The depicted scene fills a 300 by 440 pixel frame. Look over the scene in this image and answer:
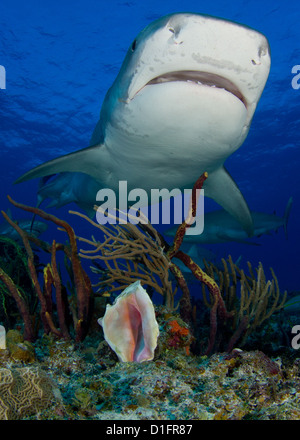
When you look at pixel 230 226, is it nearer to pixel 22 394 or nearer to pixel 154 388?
pixel 154 388

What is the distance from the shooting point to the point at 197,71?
2.54 metres

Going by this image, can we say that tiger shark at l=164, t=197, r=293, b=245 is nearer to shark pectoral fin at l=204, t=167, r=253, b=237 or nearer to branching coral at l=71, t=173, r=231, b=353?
shark pectoral fin at l=204, t=167, r=253, b=237

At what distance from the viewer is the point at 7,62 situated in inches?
784

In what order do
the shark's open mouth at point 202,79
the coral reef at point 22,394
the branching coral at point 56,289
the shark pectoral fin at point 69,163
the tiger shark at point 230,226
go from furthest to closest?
the tiger shark at point 230,226 → the shark pectoral fin at point 69,163 → the branching coral at point 56,289 → the shark's open mouth at point 202,79 → the coral reef at point 22,394

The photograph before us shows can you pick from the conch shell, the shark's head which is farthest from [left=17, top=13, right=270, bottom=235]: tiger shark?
the conch shell

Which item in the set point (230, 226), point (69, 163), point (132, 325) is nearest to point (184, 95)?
point (132, 325)

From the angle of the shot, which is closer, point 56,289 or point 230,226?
point 56,289

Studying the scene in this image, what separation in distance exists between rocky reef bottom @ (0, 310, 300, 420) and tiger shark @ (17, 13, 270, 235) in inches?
91.2

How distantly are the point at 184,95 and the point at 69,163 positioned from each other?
2.73 metres

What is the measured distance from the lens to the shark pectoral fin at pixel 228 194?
16.8 feet

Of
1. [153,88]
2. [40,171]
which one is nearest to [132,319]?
[153,88]

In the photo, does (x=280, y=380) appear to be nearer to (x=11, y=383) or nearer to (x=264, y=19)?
(x=11, y=383)

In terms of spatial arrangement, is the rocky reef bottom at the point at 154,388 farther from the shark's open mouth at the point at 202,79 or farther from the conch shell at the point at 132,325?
the shark's open mouth at the point at 202,79

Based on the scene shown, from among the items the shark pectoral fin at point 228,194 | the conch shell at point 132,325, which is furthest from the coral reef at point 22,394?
the shark pectoral fin at point 228,194
